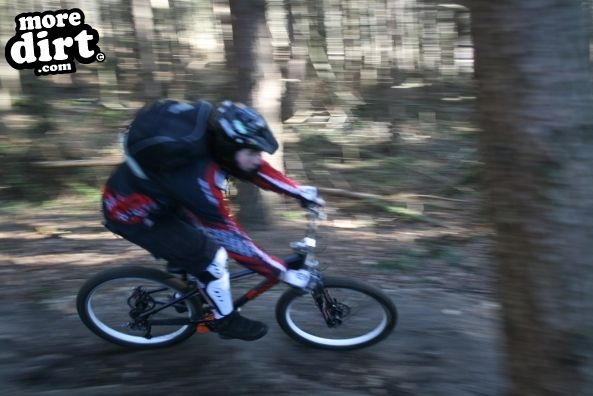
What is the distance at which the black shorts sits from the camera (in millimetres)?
3842

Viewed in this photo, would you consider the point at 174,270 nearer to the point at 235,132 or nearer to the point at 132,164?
the point at 132,164

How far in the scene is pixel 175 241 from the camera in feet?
12.7

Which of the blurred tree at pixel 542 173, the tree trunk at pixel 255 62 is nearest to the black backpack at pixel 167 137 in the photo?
the blurred tree at pixel 542 173

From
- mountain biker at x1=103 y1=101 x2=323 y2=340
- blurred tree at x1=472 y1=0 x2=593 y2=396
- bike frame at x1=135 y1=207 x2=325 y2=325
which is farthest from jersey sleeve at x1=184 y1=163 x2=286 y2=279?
blurred tree at x1=472 y1=0 x2=593 y2=396

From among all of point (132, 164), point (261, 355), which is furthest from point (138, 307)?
point (132, 164)

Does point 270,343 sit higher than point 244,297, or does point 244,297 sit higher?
point 244,297

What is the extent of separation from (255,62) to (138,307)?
2.99 m

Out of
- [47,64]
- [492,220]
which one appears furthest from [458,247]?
[47,64]

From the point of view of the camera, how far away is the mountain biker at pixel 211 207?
3.60 meters

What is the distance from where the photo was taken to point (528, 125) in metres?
2.50

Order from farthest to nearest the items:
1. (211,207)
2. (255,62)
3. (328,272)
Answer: (255,62) < (328,272) < (211,207)

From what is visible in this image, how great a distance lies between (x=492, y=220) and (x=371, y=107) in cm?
828

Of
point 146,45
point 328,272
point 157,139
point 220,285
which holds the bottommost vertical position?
point 328,272

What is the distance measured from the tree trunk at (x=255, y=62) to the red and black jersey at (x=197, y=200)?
2.53 metres
